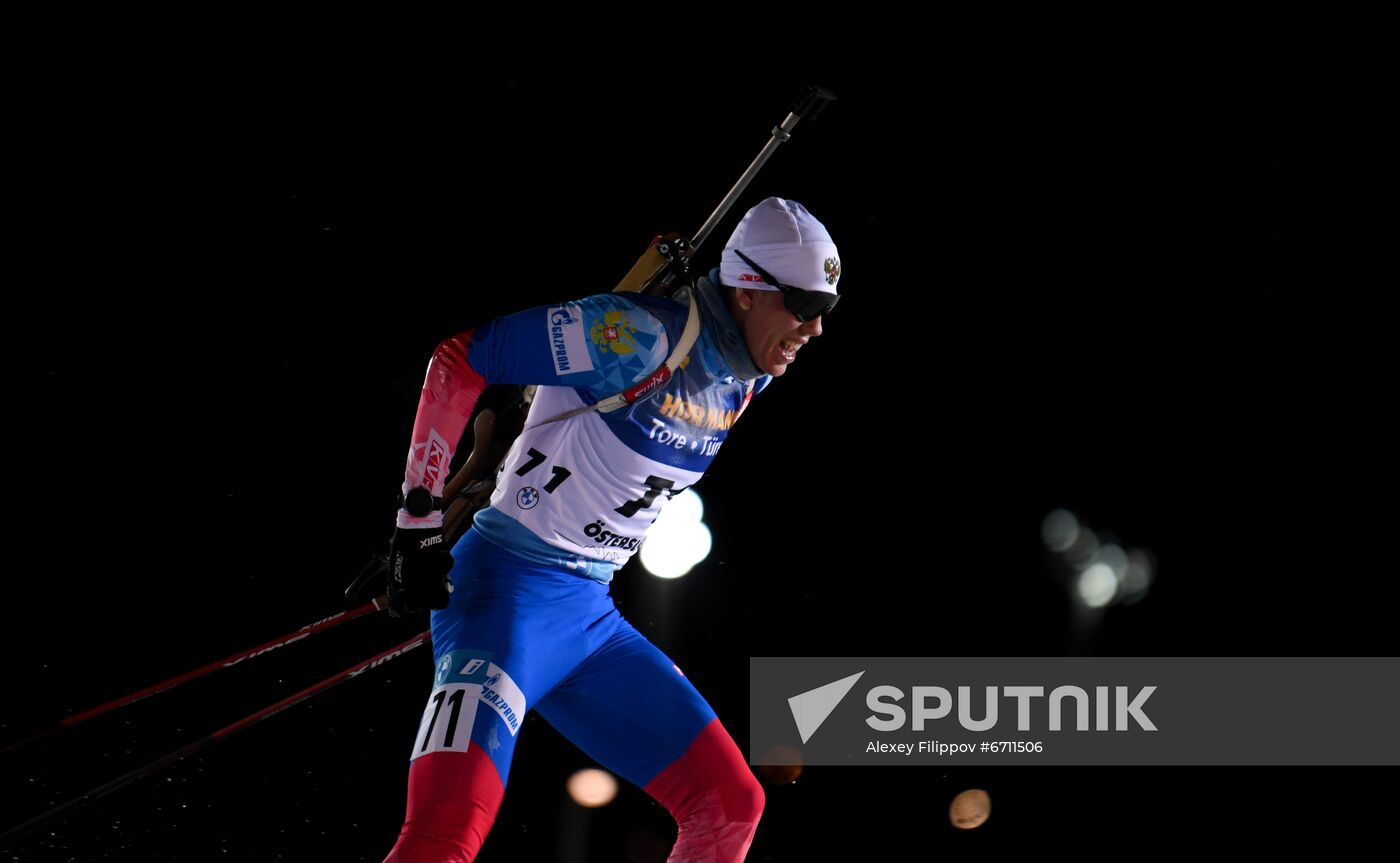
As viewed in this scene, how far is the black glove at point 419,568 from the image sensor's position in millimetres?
1974

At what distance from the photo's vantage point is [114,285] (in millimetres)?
2959

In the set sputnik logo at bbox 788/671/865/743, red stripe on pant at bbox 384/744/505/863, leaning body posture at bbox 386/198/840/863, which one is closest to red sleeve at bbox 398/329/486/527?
leaning body posture at bbox 386/198/840/863

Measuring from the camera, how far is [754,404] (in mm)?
4168

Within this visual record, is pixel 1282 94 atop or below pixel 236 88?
atop

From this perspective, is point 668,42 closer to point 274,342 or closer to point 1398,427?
point 274,342

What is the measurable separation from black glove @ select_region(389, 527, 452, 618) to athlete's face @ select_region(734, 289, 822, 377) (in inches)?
26.9

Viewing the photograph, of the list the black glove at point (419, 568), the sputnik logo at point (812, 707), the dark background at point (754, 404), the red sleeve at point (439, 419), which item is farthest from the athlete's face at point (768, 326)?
the sputnik logo at point (812, 707)

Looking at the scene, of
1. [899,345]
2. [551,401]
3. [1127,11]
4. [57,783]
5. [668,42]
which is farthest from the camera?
[899,345]

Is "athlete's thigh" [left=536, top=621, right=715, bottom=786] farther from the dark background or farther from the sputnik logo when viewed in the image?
the sputnik logo

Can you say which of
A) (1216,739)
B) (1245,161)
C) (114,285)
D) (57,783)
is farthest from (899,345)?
(57,783)

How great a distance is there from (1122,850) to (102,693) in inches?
127

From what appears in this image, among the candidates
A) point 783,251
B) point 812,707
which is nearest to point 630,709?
point 783,251

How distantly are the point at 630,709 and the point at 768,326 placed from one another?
0.77 m

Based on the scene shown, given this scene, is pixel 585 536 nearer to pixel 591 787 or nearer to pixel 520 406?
pixel 520 406
